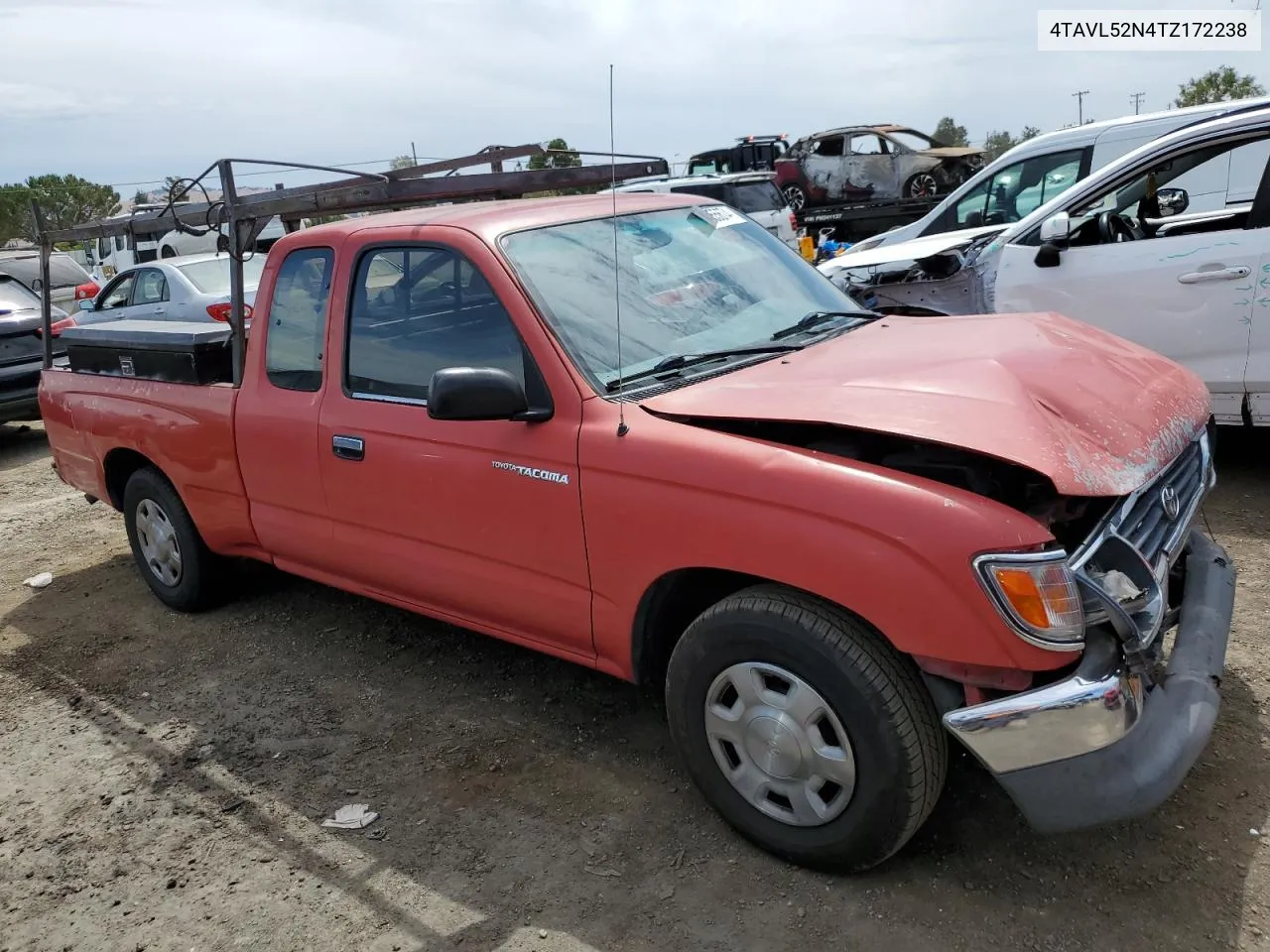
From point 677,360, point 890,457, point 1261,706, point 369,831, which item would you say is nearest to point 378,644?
point 369,831

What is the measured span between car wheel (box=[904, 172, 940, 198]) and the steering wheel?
594 inches

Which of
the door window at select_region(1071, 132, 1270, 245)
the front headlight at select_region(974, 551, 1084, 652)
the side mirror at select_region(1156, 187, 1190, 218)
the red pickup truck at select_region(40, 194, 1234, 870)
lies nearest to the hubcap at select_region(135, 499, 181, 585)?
the red pickup truck at select_region(40, 194, 1234, 870)

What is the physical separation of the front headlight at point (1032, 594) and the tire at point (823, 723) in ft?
1.11

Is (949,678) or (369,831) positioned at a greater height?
(949,678)

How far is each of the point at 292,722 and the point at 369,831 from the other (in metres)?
0.90

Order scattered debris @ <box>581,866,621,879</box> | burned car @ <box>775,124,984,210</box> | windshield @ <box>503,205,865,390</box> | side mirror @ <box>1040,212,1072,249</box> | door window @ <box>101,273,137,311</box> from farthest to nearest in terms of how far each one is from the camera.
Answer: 1. burned car @ <box>775,124,984,210</box>
2. door window @ <box>101,273,137,311</box>
3. side mirror @ <box>1040,212,1072,249</box>
4. windshield @ <box>503,205,865,390</box>
5. scattered debris @ <box>581,866,621,879</box>

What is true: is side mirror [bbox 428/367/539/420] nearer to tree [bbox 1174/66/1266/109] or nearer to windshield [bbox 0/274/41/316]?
windshield [bbox 0/274/41/316]

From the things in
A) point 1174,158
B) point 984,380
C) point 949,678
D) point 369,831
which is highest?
point 1174,158

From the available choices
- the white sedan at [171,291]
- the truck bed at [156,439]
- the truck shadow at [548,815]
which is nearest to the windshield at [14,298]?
the white sedan at [171,291]

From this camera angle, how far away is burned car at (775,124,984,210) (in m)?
20.2

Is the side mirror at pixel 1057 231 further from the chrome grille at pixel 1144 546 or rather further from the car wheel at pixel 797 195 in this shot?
the car wheel at pixel 797 195

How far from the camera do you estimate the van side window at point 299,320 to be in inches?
151

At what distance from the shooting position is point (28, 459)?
30.0ft

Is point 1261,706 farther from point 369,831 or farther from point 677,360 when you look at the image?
point 369,831
